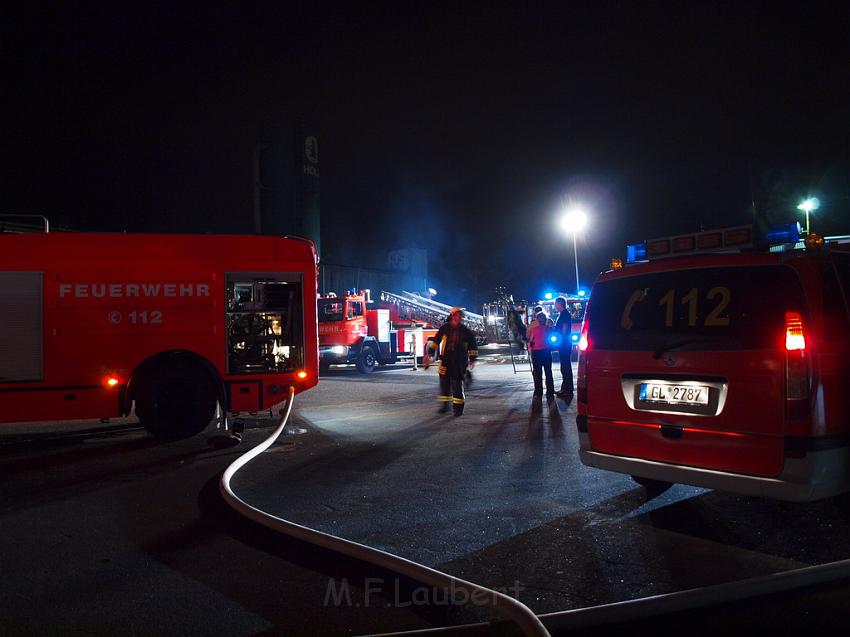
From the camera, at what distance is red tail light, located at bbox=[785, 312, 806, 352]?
374 centimetres

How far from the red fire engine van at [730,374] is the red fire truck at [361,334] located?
579 inches

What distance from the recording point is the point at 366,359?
19.7 m

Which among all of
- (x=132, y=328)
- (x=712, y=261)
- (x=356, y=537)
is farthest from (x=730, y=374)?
(x=132, y=328)

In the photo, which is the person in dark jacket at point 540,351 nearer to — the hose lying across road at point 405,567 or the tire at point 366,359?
the hose lying across road at point 405,567

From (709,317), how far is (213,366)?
6.14m

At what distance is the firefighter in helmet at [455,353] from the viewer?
32.2ft

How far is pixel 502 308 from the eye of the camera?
105ft

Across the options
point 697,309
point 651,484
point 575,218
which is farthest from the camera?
point 575,218

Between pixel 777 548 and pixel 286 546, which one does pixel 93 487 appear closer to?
pixel 286 546

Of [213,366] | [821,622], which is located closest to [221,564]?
[821,622]

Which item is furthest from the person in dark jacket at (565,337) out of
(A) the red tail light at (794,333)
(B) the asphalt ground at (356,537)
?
(A) the red tail light at (794,333)

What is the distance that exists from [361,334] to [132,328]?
460 inches

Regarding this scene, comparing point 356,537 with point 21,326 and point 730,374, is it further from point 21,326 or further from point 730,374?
point 21,326

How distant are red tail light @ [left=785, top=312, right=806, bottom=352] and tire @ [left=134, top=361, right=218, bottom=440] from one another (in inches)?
260
